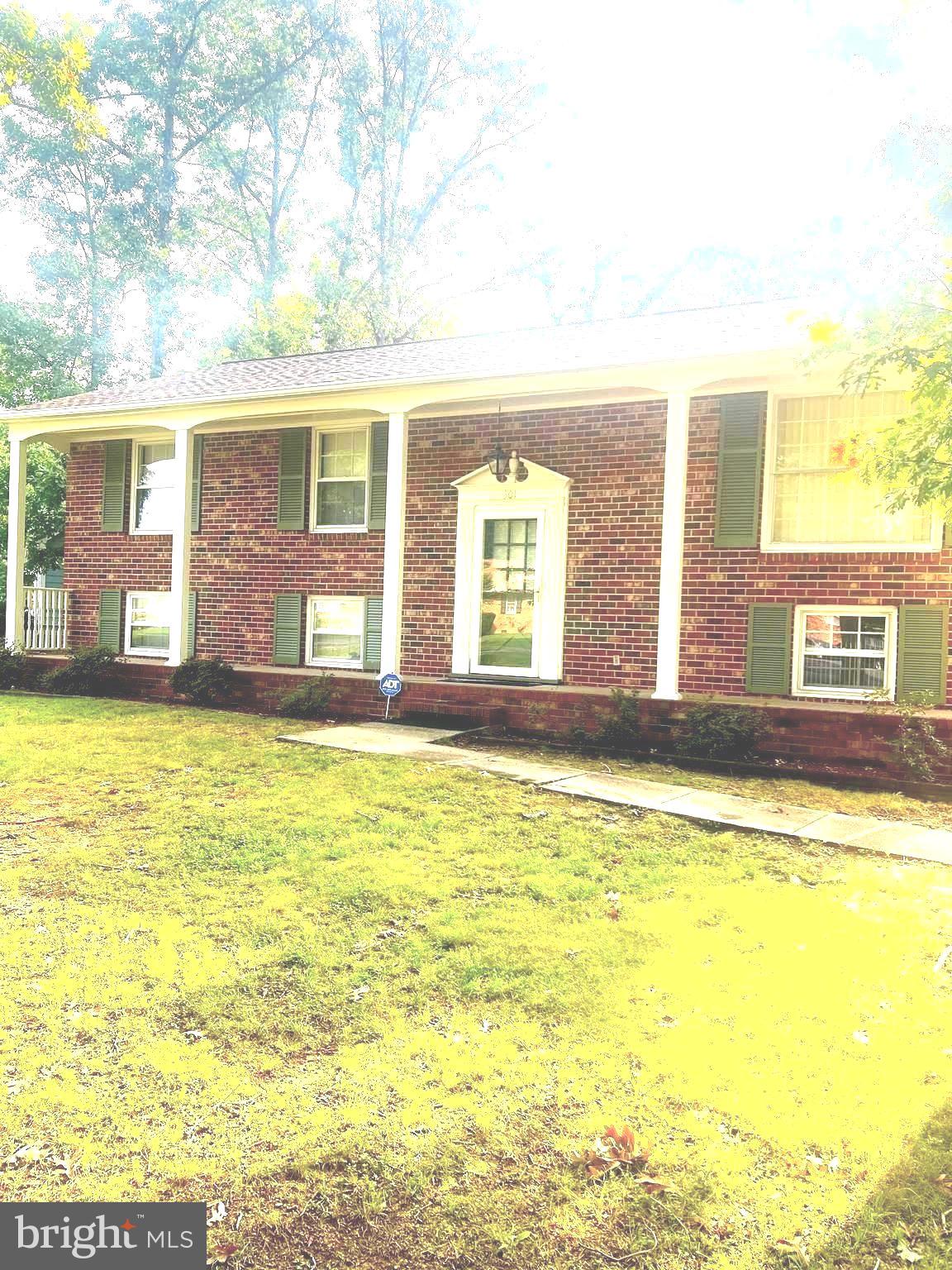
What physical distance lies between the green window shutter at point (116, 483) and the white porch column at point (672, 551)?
8177mm

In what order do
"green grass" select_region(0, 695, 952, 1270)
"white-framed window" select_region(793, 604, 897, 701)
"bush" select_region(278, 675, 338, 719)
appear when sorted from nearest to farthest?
"green grass" select_region(0, 695, 952, 1270)
"white-framed window" select_region(793, 604, 897, 701)
"bush" select_region(278, 675, 338, 719)

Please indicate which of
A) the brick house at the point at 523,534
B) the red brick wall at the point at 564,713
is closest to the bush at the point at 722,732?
the red brick wall at the point at 564,713

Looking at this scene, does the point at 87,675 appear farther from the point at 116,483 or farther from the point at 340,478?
the point at 340,478

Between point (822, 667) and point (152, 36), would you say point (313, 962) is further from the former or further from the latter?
point (152, 36)

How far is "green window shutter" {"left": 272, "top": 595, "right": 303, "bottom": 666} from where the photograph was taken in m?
11.6

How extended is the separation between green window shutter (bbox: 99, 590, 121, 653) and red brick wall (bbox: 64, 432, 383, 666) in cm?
19

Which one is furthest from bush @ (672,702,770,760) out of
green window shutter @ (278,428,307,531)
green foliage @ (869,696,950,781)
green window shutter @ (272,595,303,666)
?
green window shutter @ (278,428,307,531)

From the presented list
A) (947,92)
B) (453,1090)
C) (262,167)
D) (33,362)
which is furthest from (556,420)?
(262,167)

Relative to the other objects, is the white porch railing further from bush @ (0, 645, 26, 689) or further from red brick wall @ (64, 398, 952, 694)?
red brick wall @ (64, 398, 952, 694)

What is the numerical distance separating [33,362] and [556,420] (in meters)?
19.3

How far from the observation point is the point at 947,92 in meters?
7.04

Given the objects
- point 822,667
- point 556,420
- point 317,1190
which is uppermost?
point 556,420

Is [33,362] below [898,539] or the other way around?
the other way around

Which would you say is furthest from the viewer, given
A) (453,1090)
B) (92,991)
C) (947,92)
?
(947,92)
